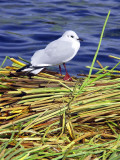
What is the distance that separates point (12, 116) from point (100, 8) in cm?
1191

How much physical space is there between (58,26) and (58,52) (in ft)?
26.1

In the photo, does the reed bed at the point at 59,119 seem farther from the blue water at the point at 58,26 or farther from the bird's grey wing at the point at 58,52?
the blue water at the point at 58,26

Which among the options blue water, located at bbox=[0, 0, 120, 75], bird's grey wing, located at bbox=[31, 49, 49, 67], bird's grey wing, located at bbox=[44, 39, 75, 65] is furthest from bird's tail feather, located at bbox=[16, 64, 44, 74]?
blue water, located at bbox=[0, 0, 120, 75]

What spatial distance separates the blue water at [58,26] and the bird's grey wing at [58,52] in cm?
378

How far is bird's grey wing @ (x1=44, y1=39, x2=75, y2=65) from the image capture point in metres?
5.41

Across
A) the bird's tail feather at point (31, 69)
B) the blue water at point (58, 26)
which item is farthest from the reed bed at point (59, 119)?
the blue water at point (58, 26)

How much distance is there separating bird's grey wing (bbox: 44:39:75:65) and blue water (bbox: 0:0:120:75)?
3779 mm

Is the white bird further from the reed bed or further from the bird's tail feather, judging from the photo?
the reed bed

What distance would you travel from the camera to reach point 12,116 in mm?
4016

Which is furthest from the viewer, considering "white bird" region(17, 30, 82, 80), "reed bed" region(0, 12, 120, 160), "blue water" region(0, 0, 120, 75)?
"blue water" region(0, 0, 120, 75)

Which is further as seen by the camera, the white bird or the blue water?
the blue water

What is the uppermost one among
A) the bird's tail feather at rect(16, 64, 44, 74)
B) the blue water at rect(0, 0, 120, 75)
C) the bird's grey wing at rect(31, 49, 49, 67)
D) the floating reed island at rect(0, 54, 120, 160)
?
the blue water at rect(0, 0, 120, 75)

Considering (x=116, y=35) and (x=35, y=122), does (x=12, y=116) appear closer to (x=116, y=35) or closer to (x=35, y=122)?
(x=35, y=122)

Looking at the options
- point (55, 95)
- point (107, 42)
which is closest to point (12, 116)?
point (55, 95)
